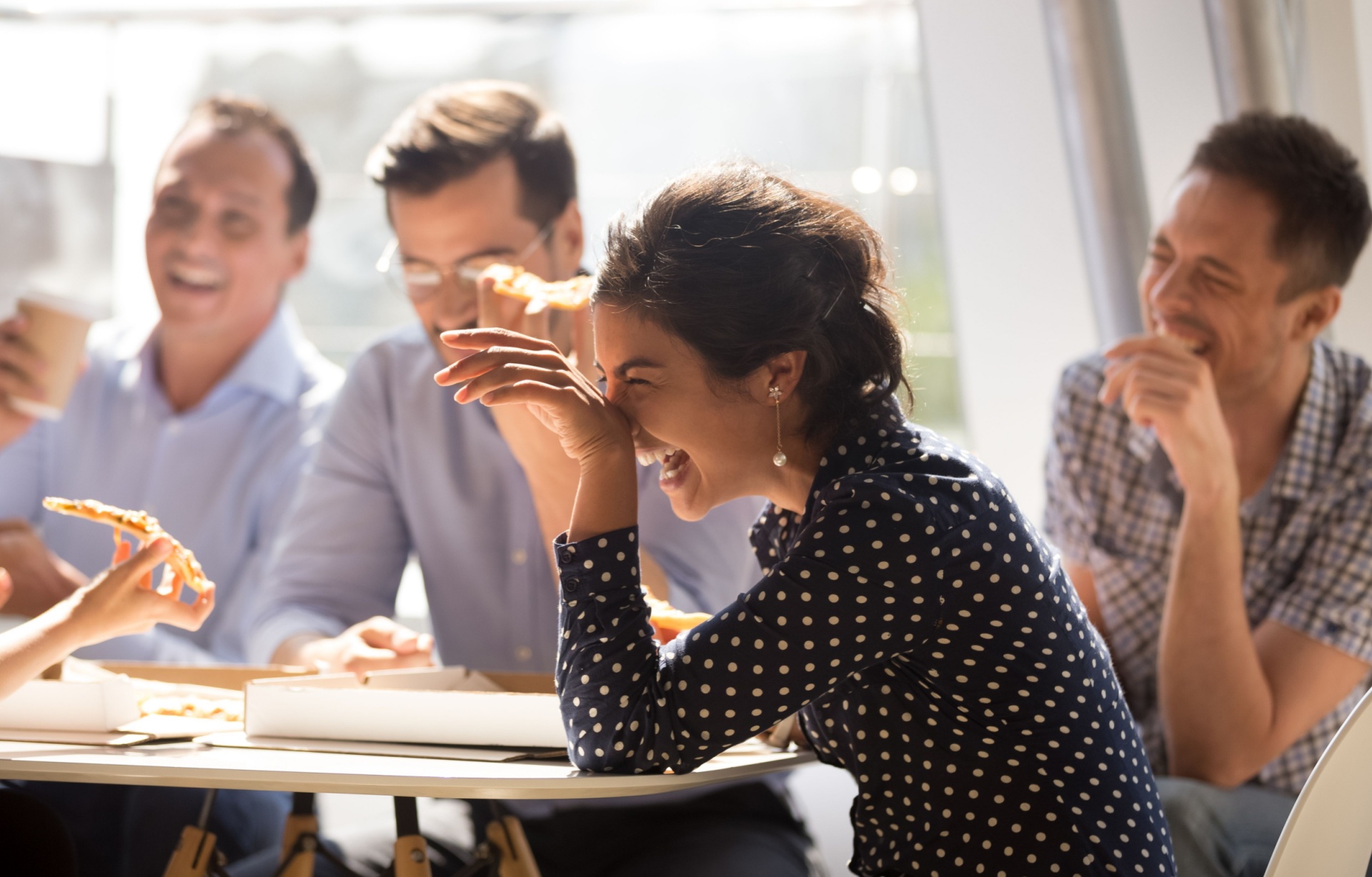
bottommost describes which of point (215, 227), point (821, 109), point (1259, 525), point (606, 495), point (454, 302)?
point (1259, 525)

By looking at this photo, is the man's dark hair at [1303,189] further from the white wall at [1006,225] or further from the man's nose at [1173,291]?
the white wall at [1006,225]

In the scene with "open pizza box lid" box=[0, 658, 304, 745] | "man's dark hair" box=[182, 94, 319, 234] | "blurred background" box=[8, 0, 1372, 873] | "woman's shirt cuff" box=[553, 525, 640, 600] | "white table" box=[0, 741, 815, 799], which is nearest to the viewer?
"white table" box=[0, 741, 815, 799]

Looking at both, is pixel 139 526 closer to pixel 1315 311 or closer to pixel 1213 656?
pixel 1213 656

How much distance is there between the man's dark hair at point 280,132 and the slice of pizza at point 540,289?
1.29m

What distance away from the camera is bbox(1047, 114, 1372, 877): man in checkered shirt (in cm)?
184

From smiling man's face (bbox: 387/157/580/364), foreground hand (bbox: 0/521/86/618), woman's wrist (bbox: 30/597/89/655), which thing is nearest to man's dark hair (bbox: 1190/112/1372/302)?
smiling man's face (bbox: 387/157/580/364)

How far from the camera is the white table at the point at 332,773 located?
1091 millimetres

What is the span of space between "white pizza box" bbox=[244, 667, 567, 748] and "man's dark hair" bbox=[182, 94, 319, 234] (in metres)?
1.90

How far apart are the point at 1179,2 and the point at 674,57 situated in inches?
67.5

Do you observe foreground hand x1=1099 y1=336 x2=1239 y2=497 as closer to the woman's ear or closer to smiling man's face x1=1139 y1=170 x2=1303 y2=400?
smiling man's face x1=1139 y1=170 x2=1303 y2=400

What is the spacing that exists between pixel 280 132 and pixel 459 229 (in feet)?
3.71

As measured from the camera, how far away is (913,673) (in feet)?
4.14

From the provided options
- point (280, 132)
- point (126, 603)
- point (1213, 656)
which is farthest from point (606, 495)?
point (280, 132)

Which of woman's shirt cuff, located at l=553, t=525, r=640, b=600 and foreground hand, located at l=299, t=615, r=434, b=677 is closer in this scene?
woman's shirt cuff, located at l=553, t=525, r=640, b=600
